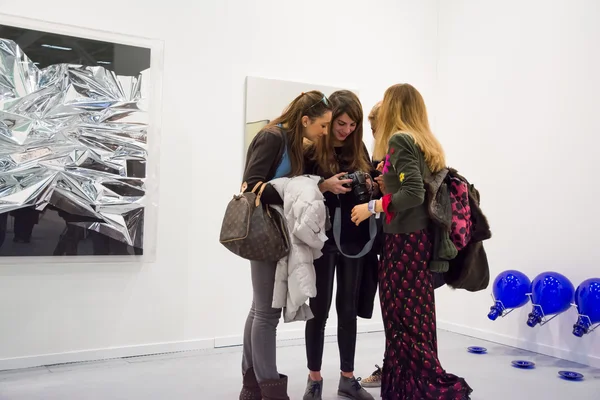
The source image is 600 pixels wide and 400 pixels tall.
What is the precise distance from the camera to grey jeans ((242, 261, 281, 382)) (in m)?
2.11

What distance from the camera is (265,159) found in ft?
7.11

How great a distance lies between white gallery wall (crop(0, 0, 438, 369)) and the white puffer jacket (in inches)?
55.3

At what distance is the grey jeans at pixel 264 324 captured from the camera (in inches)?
83.0

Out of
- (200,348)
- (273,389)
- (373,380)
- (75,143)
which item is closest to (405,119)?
(273,389)

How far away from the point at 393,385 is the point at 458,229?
0.66 m

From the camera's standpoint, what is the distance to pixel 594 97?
10.6ft

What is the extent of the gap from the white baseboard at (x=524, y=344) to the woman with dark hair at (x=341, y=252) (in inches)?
57.9

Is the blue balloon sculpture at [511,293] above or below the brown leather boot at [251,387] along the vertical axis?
above

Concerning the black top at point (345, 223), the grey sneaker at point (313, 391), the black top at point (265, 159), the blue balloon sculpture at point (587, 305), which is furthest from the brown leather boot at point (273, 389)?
the blue balloon sculpture at point (587, 305)

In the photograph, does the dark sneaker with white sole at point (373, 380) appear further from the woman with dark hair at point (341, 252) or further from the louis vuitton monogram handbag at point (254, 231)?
the louis vuitton monogram handbag at point (254, 231)

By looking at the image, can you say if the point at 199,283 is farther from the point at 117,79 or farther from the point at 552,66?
the point at 552,66

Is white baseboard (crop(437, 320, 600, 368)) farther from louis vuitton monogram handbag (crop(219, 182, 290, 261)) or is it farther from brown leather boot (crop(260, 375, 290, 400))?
louis vuitton monogram handbag (crop(219, 182, 290, 261))

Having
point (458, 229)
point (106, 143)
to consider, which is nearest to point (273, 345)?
point (458, 229)

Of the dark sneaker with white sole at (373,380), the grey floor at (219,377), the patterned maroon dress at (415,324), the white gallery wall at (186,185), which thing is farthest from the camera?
the white gallery wall at (186,185)
